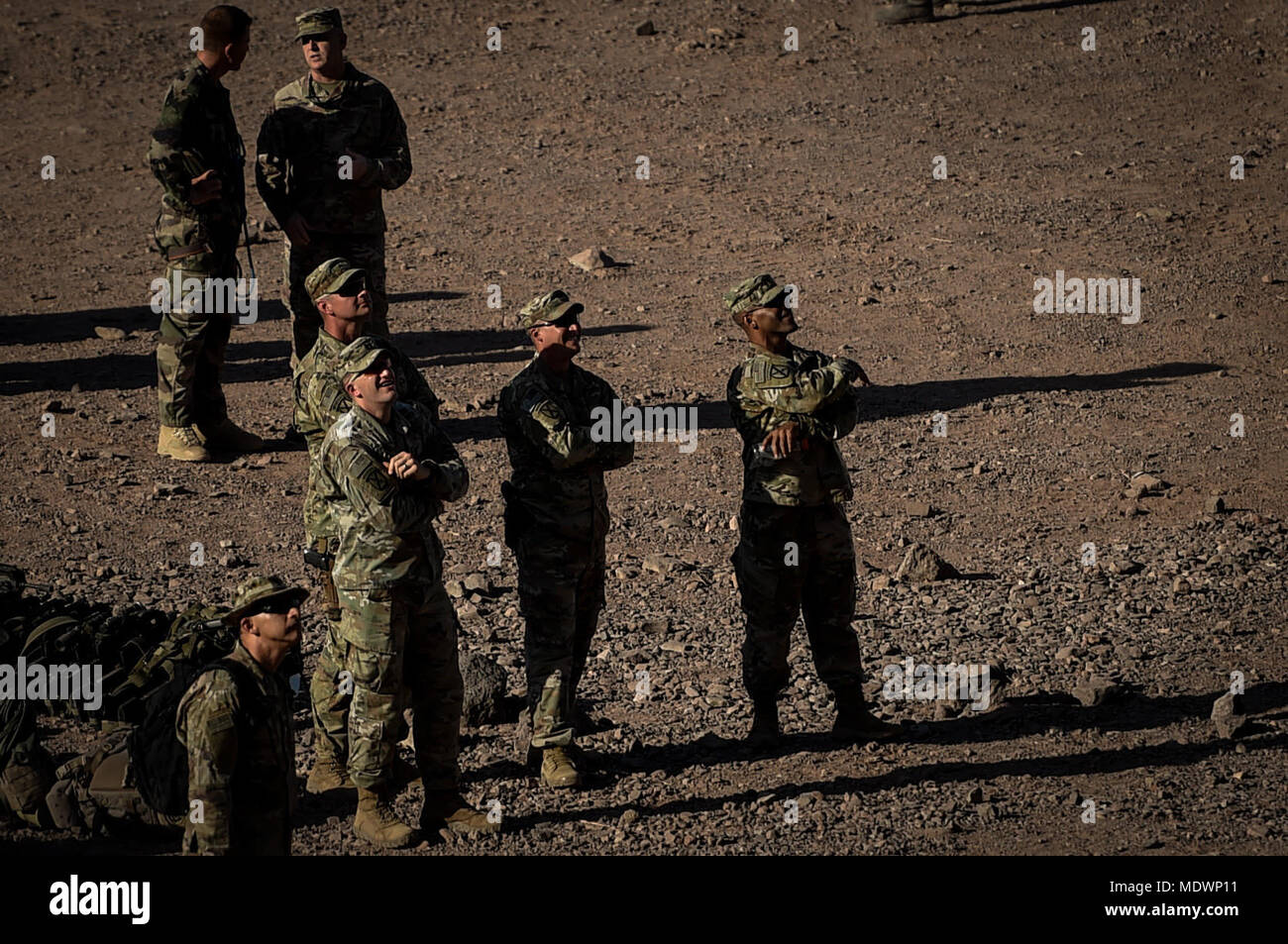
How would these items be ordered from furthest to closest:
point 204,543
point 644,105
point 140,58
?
1. point 140,58
2. point 644,105
3. point 204,543

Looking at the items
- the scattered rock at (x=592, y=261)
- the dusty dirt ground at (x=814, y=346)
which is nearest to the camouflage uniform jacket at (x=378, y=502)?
the dusty dirt ground at (x=814, y=346)

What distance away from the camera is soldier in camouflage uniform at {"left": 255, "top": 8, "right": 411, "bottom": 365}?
32.7 ft

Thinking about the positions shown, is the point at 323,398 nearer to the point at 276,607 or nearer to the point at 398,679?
the point at 398,679

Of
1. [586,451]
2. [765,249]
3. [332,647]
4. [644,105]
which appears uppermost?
[644,105]

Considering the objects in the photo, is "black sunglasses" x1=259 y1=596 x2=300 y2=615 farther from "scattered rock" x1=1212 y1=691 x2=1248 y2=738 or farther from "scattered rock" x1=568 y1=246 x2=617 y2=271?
"scattered rock" x1=568 y1=246 x2=617 y2=271

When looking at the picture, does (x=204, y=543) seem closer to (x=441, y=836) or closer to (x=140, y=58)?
(x=441, y=836)

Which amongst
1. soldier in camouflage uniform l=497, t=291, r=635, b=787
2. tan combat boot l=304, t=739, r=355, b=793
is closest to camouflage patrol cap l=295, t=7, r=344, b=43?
soldier in camouflage uniform l=497, t=291, r=635, b=787

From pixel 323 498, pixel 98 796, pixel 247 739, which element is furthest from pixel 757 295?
pixel 98 796

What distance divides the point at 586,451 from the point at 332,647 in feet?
4.28

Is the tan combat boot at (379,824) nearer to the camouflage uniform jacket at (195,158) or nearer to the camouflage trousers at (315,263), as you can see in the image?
the camouflage trousers at (315,263)

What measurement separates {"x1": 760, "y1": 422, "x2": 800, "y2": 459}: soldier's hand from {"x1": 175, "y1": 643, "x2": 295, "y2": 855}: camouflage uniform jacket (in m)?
2.44

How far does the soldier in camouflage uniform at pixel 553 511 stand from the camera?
6.76 metres

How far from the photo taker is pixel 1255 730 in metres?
7.19
